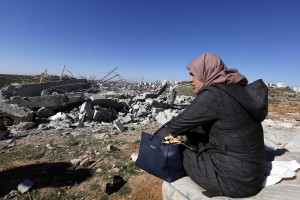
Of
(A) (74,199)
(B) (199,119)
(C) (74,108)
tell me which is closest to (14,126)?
(C) (74,108)

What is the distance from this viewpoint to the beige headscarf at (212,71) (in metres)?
2.34

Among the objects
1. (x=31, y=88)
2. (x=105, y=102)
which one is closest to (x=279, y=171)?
(x=105, y=102)

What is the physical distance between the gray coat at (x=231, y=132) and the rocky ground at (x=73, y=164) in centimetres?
172

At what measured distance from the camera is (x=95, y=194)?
12.7ft

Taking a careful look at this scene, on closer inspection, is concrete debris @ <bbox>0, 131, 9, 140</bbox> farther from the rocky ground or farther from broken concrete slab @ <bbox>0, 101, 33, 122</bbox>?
broken concrete slab @ <bbox>0, 101, 33, 122</bbox>

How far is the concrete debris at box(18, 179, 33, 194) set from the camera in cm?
383

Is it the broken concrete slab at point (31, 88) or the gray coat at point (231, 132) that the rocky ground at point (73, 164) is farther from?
the broken concrete slab at point (31, 88)

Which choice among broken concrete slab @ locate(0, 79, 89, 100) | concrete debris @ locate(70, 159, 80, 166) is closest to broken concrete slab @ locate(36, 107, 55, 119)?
broken concrete slab @ locate(0, 79, 89, 100)

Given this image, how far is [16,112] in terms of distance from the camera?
8375 millimetres

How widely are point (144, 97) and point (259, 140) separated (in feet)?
33.6

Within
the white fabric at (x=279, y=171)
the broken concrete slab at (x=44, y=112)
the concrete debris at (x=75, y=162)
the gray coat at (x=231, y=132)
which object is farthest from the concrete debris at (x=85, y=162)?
the broken concrete slab at (x=44, y=112)

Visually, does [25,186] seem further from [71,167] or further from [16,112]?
[16,112]

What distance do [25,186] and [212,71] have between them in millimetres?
3447

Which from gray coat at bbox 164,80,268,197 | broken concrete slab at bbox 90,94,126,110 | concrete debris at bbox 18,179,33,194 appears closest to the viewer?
gray coat at bbox 164,80,268,197
